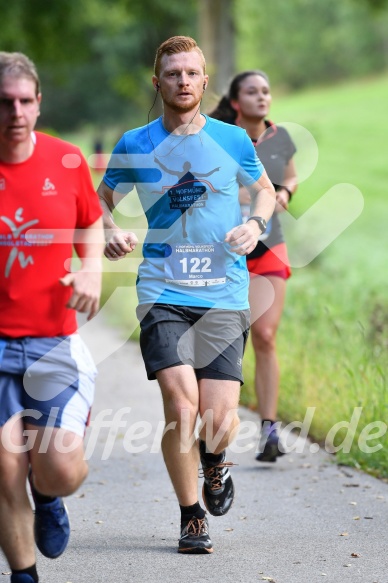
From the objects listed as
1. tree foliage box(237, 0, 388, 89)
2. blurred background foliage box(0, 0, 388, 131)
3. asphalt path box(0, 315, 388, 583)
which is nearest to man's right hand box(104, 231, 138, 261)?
asphalt path box(0, 315, 388, 583)

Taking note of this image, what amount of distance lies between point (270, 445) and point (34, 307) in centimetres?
324

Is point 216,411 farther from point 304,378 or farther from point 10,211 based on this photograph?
point 304,378

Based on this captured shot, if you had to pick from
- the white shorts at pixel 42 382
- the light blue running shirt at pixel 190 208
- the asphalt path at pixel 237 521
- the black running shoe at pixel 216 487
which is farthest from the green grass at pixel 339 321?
the white shorts at pixel 42 382

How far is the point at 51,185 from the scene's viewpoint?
4.48 meters

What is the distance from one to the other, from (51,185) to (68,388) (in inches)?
31.0

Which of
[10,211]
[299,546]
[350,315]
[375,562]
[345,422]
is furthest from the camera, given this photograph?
[350,315]

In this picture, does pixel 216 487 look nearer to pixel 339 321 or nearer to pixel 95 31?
pixel 339 321

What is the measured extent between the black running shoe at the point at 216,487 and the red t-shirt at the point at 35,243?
1503 millimetres

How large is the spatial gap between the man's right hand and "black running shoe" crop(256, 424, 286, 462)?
2.47m

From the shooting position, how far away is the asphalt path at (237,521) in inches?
201

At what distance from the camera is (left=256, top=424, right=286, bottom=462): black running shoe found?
7359 millimetres

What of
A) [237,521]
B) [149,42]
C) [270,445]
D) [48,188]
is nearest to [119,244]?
[48,188]

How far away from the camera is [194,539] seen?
541 centimetres

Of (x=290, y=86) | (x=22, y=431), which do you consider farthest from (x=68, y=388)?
(x=290, y=86)
